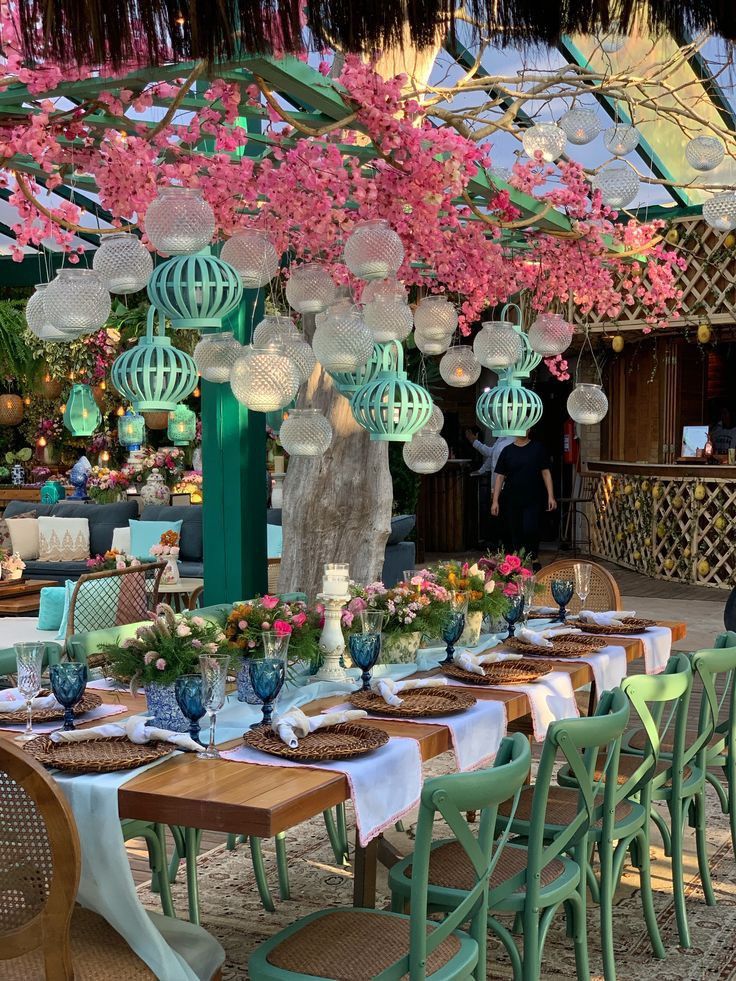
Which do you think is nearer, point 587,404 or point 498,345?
point 498,345

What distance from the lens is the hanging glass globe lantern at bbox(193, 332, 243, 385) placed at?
3.42m

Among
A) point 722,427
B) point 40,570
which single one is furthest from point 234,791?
point 722,427

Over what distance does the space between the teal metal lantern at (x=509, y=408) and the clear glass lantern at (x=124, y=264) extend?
4.99 feet

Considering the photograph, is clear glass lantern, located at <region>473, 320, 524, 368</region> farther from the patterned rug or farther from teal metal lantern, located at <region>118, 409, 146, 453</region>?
teal metal lantern, located at <region>118, 409, 146, 453</region>

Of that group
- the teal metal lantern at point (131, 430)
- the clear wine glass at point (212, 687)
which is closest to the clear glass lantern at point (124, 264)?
the clear wine glass at point (212, 687)

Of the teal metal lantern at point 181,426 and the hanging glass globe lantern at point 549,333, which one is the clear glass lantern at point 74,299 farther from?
the teal metal lantern at point 181,426

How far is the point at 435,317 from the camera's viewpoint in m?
3.75

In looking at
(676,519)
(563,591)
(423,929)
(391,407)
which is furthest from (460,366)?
(676,519)

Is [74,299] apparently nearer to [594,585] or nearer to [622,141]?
[594,585]

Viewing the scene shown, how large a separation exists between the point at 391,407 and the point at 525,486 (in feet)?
14.6

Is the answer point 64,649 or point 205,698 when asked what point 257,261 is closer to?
point 64,649

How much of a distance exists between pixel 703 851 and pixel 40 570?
21.6ft

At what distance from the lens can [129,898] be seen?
196cm

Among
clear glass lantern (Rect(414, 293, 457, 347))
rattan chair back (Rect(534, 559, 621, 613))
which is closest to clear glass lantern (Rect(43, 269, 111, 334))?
clear glass lantern (Rect(414, 293, 457, 347))
